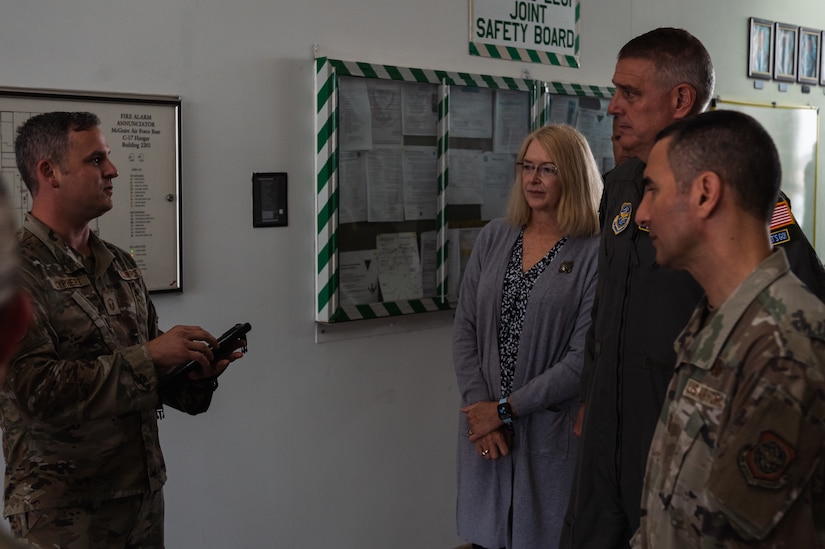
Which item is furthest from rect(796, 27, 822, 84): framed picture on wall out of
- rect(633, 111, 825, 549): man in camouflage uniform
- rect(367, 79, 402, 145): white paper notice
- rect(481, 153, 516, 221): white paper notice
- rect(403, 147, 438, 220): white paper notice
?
rect(633, 111, 825, 549): man in camouflage uniform

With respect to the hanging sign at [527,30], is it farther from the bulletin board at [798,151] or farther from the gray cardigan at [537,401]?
the bulletin board at [798,151]

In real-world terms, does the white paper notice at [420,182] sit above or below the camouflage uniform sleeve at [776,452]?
above

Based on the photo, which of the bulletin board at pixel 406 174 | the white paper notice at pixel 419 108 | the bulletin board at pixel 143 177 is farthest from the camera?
the white paper notice at pixel 419 108

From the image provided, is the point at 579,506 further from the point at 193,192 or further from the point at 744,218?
the point at 193,192

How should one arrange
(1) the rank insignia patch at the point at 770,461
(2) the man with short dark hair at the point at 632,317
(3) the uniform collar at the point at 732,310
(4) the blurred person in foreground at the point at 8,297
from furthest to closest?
1. (2) the man with short dark hair at the point at 632,317
2. (3) the uniform collar at the point at 732,310
3. (1) the rank insignia patch at the point at 770,461
4. (4) the blurred person in foreground at the point at 8,297

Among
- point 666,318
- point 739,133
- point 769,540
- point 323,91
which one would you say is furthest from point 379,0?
point 769,540

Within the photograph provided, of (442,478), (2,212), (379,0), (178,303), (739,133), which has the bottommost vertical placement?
(442,478)

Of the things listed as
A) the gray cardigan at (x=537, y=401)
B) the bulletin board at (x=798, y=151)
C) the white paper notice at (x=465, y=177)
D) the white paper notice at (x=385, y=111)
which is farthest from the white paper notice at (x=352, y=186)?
the bulletin board at (x=798, y=151)

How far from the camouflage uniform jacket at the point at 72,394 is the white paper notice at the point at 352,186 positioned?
129 centimetres

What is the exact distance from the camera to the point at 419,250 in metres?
3.75

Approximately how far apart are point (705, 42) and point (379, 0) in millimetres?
2308

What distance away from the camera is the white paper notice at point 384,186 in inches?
140

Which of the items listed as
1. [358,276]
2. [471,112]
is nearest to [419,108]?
[471,112]

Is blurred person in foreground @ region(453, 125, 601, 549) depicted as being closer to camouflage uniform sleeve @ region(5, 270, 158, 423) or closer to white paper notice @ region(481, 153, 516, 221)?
white paper notice @ region(481, 153, 516, 221)
